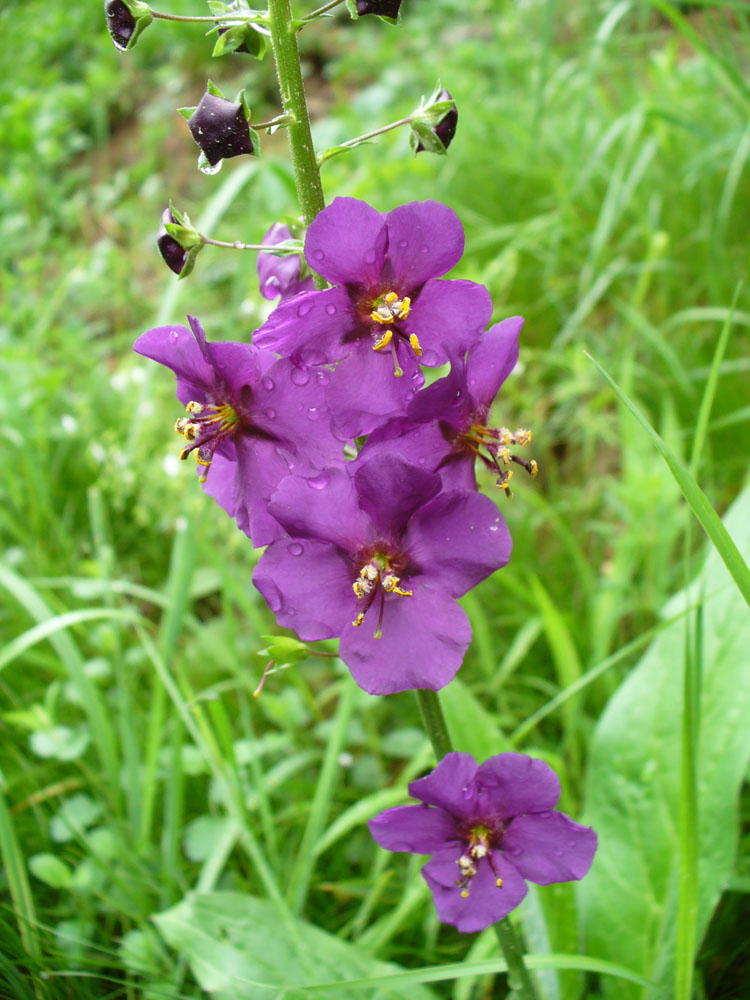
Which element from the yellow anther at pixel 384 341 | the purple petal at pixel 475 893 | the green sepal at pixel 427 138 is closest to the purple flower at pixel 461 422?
the yellow anther at pixel 384 341

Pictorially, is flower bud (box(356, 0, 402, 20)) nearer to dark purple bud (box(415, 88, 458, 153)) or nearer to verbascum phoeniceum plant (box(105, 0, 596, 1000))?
verbascum phoeniceum plant (box(105, 0, 596, 1000))

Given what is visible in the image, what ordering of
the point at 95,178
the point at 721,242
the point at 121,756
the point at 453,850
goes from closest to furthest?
the point at 453,850, the point at 121,756, the point at 721,242, the point at 95,178

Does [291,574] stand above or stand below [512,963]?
above

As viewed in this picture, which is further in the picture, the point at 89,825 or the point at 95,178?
the point at 95,178

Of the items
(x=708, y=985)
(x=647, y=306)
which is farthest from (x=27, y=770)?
(x=647, y=306)

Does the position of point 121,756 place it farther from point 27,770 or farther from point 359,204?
point 359,204

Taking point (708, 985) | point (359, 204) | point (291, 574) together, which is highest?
point (359, 204)

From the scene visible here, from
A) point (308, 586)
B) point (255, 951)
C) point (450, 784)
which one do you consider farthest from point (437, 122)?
point (255, 951)

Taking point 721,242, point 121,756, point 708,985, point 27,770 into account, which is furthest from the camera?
point 721,242

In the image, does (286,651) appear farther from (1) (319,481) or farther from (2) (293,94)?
(2) (293,94)
